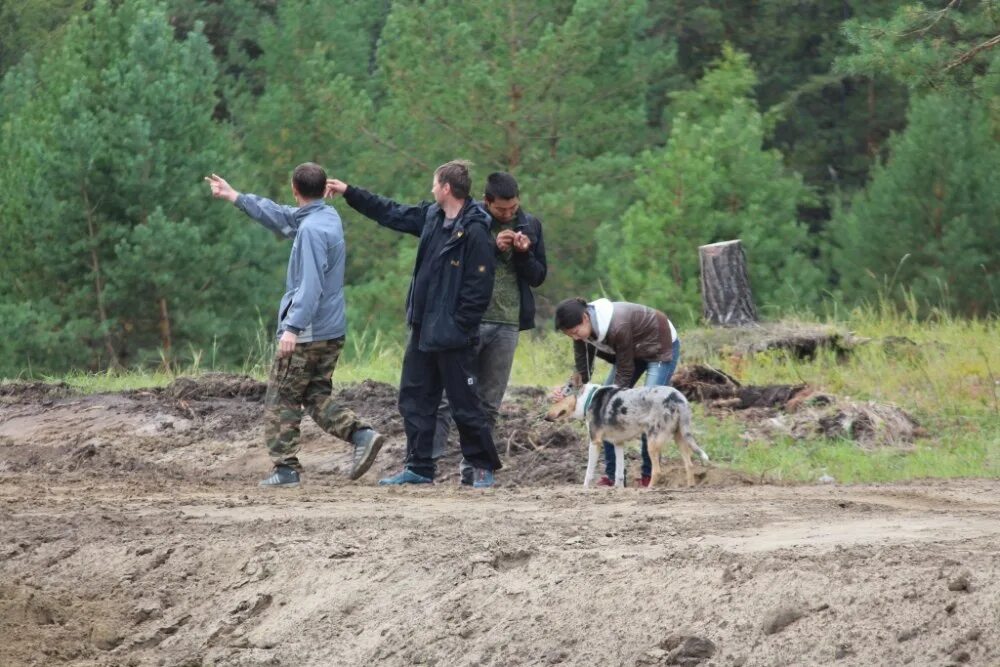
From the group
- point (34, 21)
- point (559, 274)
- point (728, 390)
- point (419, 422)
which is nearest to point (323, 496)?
point (419, 422)

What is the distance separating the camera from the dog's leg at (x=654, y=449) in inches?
389

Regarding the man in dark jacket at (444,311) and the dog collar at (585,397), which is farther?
the dog collar at (585,397)

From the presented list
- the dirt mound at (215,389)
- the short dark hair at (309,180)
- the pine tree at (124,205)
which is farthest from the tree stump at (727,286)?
the pine tree at (124,205)

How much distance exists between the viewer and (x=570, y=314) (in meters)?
9.58

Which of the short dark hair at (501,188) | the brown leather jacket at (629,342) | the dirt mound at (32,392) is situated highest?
the short dark hair at (501,188)

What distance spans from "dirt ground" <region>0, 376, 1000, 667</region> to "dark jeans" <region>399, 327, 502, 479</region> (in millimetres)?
329

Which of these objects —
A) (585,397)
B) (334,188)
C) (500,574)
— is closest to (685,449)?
(585,397)

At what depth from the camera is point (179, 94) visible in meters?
29.5

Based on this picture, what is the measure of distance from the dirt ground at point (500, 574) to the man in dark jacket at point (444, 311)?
13.9 inches

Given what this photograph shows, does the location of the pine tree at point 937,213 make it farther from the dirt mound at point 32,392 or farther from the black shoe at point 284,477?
the black shoe at point 284,477

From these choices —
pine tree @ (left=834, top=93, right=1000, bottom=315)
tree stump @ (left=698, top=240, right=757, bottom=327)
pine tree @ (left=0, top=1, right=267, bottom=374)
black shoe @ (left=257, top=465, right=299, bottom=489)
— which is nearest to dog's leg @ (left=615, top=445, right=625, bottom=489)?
black shoe @ (left=257, top=465, right=299, bottom=489)

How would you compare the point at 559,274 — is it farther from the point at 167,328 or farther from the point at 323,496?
the point at 323,496

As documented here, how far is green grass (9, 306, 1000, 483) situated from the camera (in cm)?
1116

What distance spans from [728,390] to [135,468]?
4843mm
